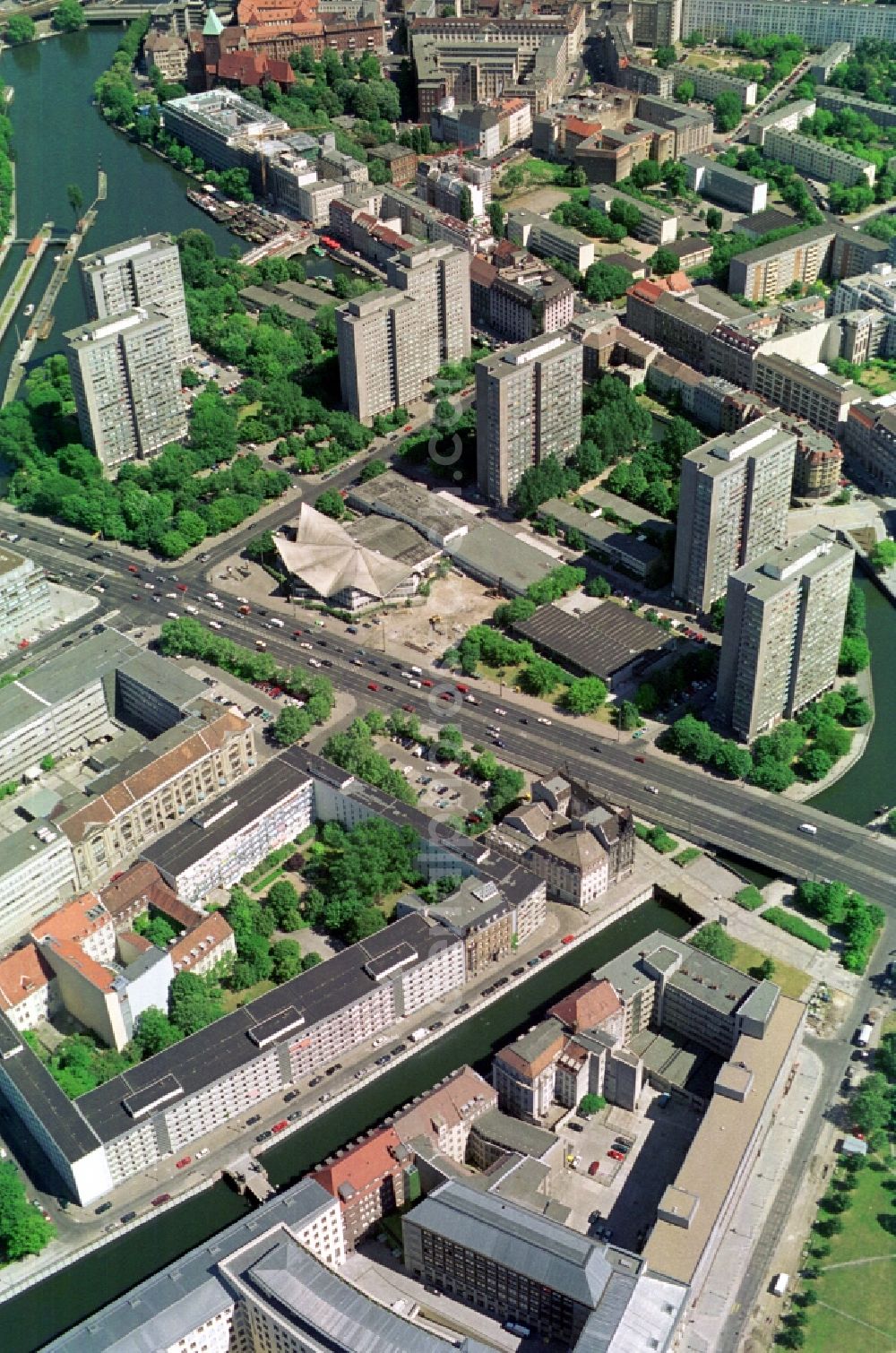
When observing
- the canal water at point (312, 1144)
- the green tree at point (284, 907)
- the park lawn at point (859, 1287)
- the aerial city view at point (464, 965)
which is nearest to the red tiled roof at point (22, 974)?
the aerial city view at point (464, 965)

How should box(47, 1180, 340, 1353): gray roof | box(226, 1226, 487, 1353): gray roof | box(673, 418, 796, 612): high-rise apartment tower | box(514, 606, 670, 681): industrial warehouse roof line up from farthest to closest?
box(514, 606, 670, 681): industrial warehouse roof → box(673, 418, 796, 612): high-rise apartment tower → box(47, 1180, 340, 1353): gray roof → box(226, 1226, 487, 1353): gray roof

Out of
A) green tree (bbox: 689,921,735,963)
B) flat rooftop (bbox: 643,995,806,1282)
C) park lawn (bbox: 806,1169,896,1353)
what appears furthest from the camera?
green tree (bbox: 689,921,735,963)

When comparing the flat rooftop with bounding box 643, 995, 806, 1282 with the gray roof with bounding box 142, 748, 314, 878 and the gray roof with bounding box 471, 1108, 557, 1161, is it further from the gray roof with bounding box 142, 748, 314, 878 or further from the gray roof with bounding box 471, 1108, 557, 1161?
the gray roof with bounding box 142, 748, 314, 878

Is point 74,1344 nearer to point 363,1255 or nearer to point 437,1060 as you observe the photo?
point 363,1255

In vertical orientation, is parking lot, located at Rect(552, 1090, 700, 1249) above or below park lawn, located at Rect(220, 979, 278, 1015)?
below

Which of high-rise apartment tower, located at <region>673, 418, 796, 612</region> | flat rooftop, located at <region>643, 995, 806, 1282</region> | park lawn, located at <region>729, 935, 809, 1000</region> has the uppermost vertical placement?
high-rise apartment tower, located at <region>673, 418, 796, 612</region>

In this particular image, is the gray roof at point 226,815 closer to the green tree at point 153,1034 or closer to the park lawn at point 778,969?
the green tree at point 153,1034

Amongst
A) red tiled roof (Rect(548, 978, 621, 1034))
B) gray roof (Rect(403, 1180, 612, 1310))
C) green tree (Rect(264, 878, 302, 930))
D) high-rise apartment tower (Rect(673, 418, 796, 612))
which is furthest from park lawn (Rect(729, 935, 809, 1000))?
high-rise apartment tower (Rect(673, 418, 796, 612))
